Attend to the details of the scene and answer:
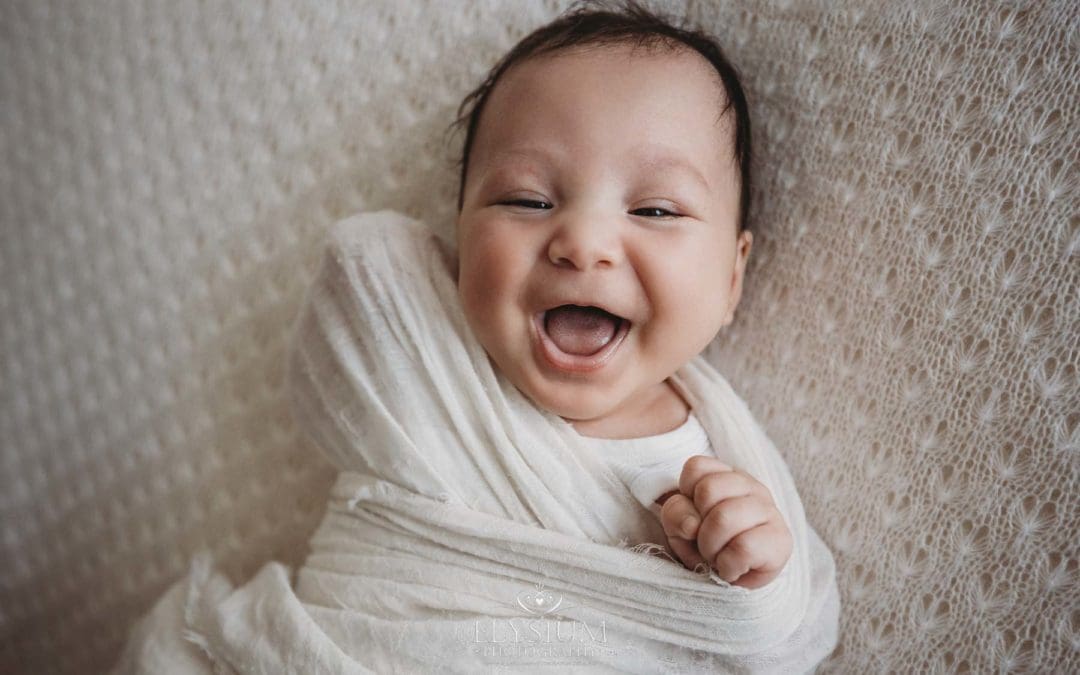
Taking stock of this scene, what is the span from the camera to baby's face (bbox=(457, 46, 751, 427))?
2.59ft

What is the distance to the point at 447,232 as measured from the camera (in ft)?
3.55

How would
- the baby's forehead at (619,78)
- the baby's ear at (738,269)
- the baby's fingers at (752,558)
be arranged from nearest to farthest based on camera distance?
the baby's fingers at (752,558), the baby's forehead at (619,78), the baby's ear at (738,269)

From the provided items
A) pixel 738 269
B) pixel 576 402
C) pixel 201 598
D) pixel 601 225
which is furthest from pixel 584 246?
pixel 201 598

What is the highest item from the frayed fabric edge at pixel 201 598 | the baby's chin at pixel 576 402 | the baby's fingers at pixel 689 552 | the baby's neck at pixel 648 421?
the baby's chin at pixel 576 402

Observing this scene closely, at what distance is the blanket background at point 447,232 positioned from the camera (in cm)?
80

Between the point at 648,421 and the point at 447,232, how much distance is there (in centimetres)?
40

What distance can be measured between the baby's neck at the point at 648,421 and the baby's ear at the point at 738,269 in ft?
0.39

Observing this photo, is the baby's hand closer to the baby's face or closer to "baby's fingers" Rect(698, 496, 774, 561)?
"baby's fingers" Rect(698, 496, 774, 561)

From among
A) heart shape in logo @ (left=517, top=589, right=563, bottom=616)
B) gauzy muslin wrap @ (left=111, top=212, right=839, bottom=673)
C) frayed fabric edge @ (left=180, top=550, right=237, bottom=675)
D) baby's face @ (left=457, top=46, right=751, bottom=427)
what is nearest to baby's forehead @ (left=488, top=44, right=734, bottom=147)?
baby's face @ (left=457, top=46, right=751, bottom=427)

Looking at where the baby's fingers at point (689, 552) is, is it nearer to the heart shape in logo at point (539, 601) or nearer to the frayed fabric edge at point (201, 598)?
the heart shape in logo at point (539, 601)

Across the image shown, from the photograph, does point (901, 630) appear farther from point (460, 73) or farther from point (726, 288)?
point (460, 73)

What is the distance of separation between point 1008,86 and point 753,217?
32 centimetres

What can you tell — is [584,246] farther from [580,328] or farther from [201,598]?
[201,598]

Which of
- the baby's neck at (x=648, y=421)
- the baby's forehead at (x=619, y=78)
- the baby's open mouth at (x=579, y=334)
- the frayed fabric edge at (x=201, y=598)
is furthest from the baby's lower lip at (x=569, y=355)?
the frayed fabric edge at (x=201, y=598)
